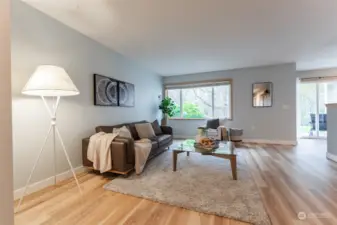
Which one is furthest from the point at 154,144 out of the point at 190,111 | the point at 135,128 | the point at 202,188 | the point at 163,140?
the point at 190,111

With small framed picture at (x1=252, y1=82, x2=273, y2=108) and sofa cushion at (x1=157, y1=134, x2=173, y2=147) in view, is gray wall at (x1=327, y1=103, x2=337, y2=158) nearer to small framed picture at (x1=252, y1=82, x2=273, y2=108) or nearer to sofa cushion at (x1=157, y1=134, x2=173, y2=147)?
small framed picture at (x1=252, y1=82, x2=273, y2=108)

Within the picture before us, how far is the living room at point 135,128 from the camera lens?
5.84 ft

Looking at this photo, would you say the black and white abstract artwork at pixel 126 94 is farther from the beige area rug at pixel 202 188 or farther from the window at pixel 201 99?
the window at pixel 201 99

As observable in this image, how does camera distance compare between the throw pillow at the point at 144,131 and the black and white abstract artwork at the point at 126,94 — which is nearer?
the throw pillow at the point at 144,131

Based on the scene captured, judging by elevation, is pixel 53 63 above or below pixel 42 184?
above

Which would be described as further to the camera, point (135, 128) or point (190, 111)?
point (190, 111)

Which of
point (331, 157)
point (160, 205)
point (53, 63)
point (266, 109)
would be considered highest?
point (53, 63)

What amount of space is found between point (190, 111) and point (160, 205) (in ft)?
15.8

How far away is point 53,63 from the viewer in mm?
2574

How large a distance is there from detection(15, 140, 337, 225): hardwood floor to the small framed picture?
9.22 ft

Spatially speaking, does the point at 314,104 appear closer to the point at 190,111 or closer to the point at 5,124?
the point at 190,111

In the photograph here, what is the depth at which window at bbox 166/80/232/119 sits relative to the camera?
6.02 metres

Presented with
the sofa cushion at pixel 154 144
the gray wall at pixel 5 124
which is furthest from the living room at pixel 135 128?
the sofa cushion at pixel 154 144

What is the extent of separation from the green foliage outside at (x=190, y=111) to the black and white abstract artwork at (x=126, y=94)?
2.34 metres
